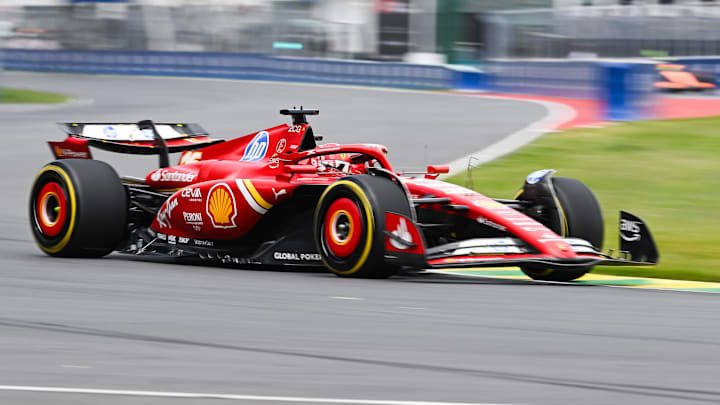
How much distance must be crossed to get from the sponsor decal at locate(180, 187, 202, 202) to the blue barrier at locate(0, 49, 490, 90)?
26983 mm

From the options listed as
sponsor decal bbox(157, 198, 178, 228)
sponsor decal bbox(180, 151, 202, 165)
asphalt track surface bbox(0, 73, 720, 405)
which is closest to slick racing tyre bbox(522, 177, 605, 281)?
asphalt track surface bbox(0, 73, 720, 405)

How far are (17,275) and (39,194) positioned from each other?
158 cm

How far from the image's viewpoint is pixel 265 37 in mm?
45438

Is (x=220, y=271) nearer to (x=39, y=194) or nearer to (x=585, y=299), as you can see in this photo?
(x=39, y=194)

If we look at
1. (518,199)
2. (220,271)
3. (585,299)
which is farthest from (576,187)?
(220,271)

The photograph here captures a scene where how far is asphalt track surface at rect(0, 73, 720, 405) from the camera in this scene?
491 centimetres

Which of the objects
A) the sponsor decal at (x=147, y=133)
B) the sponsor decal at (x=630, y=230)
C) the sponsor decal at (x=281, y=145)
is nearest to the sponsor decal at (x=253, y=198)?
the sponsor decal at (x=281, y=145)

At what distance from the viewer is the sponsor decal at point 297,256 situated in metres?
8.77

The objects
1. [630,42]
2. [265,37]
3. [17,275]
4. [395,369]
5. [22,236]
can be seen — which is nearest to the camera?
[395,369]

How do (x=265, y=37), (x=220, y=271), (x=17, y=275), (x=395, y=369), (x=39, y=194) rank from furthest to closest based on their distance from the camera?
(x=265, y=37)
(x=39, y=194)
(x=220, y=271)
(x=17, y=275)
(x=395, y=369)

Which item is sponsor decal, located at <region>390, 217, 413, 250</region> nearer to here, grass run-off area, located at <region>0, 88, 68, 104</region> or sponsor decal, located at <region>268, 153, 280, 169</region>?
sponsor decal, located at <region>268, 153, 280, 169</region>

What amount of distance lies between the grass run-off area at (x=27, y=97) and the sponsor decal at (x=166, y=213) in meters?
24.4

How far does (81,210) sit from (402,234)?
2.94m

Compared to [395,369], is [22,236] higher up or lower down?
lower down
